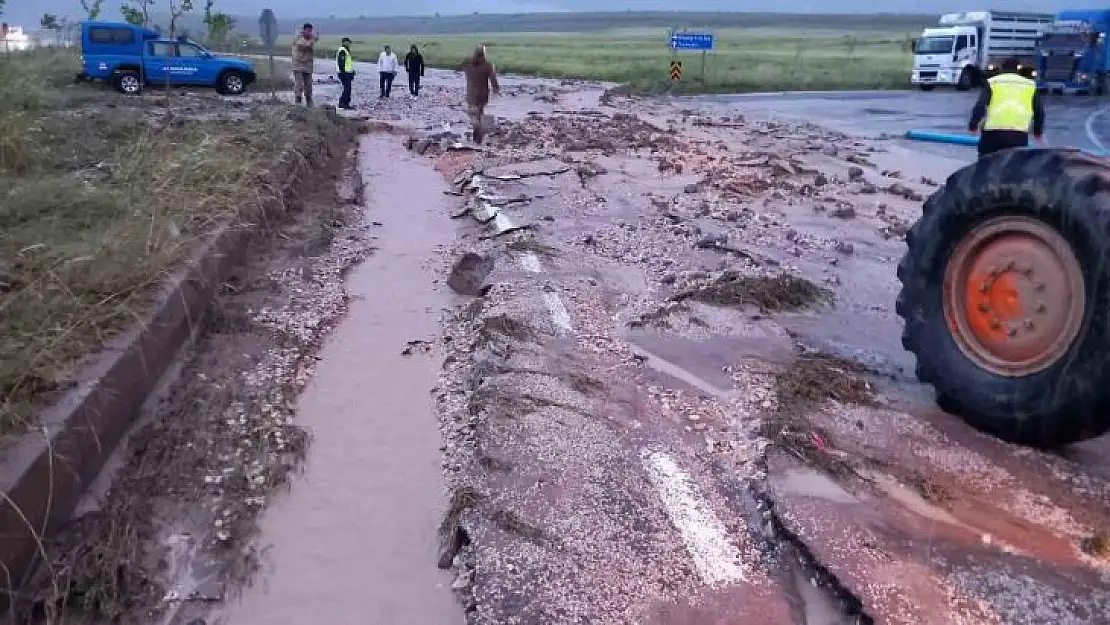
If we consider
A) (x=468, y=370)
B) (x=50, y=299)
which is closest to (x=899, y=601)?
(x=468, y=370)

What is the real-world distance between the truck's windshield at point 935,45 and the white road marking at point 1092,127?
30.6 ft

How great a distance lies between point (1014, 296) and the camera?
167 inches

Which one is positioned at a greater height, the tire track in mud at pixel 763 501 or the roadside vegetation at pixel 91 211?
the roadside vegetation at pixel 91 211

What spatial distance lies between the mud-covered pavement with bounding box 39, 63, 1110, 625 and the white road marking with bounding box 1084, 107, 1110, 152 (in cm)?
1111

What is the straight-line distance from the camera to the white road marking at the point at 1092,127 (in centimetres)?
1714

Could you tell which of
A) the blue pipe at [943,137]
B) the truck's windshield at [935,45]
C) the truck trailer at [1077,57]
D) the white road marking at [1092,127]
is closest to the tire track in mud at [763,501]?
the blue pipe at [943,137]

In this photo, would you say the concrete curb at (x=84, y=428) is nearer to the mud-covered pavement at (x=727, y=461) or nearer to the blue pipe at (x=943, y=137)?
the mud-covered pavement at (x=727, y=461)

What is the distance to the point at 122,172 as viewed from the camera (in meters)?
8.05

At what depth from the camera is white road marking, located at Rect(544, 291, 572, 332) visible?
19.8 ft

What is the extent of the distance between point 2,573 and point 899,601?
123 inches

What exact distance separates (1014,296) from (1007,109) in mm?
3624

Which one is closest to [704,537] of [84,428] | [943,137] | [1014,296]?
[1014,296]

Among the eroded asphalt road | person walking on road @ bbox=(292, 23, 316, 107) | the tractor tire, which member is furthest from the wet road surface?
the tractor tire

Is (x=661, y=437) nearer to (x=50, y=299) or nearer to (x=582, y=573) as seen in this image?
(x=582, y=573)
